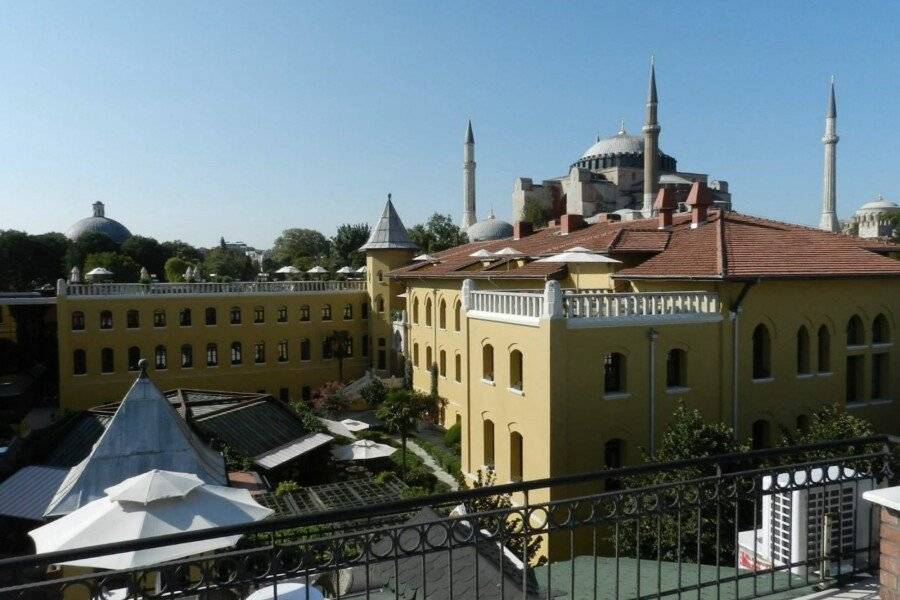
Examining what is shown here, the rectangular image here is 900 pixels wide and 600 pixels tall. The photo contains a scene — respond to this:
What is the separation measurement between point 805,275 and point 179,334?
31.8 m

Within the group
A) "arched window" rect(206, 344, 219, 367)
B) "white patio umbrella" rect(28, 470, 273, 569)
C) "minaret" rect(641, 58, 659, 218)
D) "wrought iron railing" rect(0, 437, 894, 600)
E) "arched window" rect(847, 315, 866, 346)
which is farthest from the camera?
"minaret" rect(641, 58, 659, 218)

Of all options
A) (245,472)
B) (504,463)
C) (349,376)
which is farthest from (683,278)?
(349,376)

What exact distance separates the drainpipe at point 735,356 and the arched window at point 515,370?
17.9 feet

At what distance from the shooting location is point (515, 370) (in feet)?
56.9

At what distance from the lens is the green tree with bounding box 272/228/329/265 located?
8577cm

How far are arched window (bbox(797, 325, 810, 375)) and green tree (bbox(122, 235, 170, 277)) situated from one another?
64149 mm

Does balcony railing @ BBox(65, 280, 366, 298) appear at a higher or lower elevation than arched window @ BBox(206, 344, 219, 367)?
higher

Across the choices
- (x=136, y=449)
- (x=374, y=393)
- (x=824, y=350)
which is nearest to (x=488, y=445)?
(x=824, y=350)

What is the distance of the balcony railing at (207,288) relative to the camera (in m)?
35.3

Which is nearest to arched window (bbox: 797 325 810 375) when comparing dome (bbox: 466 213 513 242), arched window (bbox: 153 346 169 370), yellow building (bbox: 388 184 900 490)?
yellow building (bbox: 388 184 900 490)

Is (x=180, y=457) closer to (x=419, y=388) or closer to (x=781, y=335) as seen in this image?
(x=781, y=335)

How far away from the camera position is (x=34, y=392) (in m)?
37.3

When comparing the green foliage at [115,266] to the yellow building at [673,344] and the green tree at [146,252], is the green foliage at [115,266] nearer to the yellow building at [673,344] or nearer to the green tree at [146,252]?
the green tree at [146,252]

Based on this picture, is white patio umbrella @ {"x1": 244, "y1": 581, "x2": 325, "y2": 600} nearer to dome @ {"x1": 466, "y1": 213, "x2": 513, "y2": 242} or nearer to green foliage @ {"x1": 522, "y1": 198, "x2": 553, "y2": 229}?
dome @ {"x1": 466, "y1": 213, "x2": 513, "y2": 242}
